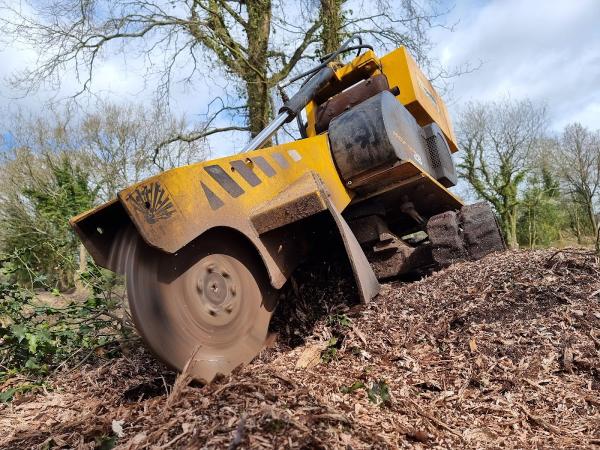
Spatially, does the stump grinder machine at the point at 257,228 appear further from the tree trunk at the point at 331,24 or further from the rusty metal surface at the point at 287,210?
the tree trunk at the point at 331,24

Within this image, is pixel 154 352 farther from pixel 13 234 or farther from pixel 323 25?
pixel 13 234

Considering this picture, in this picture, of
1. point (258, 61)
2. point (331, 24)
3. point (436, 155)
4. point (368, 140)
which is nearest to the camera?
point (368, 140)

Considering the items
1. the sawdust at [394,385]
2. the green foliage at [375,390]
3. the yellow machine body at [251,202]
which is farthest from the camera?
the yellow machine body at [251,202]

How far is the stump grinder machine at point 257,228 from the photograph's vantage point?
246cm

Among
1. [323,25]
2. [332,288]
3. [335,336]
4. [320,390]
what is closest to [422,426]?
[320,390]

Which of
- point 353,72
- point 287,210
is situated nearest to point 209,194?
point 287,210

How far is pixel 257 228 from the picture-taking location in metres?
2.92

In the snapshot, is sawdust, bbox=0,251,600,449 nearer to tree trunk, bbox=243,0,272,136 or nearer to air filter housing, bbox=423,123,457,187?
air filter housing, bbox=423,123,457,187

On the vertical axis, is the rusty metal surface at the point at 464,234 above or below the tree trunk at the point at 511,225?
above

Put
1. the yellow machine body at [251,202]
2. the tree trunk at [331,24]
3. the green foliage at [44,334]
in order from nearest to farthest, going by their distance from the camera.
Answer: the yellow machine body at [251,202], the green foliage at [44,334], the tree trunk at [331,24]

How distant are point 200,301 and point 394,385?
110 centimetres

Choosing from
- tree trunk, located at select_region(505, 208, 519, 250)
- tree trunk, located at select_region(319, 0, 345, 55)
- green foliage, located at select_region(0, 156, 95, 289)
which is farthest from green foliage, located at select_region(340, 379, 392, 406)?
tree trunk, located at select_region(505, 208, 519, 250)

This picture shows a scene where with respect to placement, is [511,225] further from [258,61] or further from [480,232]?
[480,232]

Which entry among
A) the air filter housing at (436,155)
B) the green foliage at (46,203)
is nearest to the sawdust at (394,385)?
the air filter housing at (436,155)
